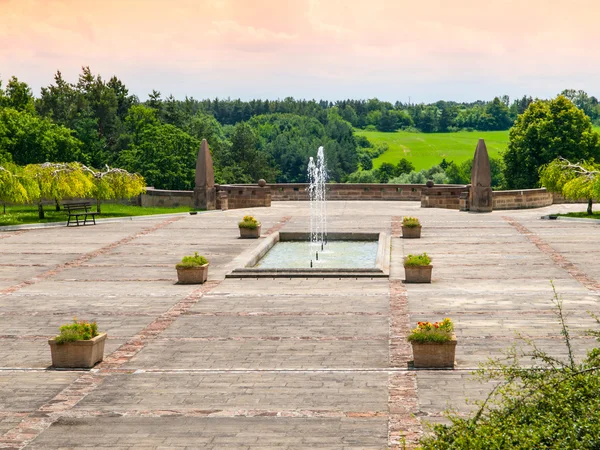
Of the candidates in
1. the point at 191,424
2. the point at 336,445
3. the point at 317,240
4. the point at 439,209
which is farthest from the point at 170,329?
the point at 439,209

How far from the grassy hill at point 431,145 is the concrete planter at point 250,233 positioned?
11893 centimetres

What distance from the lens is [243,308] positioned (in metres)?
20.4

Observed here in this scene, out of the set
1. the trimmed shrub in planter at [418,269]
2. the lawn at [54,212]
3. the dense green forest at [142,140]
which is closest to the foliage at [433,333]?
the trimmed shrub in planter at [418,269]

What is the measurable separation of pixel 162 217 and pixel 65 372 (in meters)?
25.2

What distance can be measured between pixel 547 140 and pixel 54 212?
35.8 metres

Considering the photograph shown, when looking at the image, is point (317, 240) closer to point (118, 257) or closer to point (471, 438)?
point (118, 257)

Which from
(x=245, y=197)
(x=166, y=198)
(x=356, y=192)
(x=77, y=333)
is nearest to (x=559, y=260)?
(x=77, y=333)

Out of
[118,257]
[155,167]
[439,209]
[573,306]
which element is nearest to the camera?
[573,306]

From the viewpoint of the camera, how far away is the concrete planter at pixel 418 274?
75.4 feet

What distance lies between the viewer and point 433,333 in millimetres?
15188

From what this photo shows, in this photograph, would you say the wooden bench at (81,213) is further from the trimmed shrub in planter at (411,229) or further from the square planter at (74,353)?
the square planter at (74,353)

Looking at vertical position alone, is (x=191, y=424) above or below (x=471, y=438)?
below

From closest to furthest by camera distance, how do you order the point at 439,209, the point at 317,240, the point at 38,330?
the point at 38,330
the point at 317,240
the point at 439,209

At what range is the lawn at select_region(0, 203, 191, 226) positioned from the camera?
127 ft
